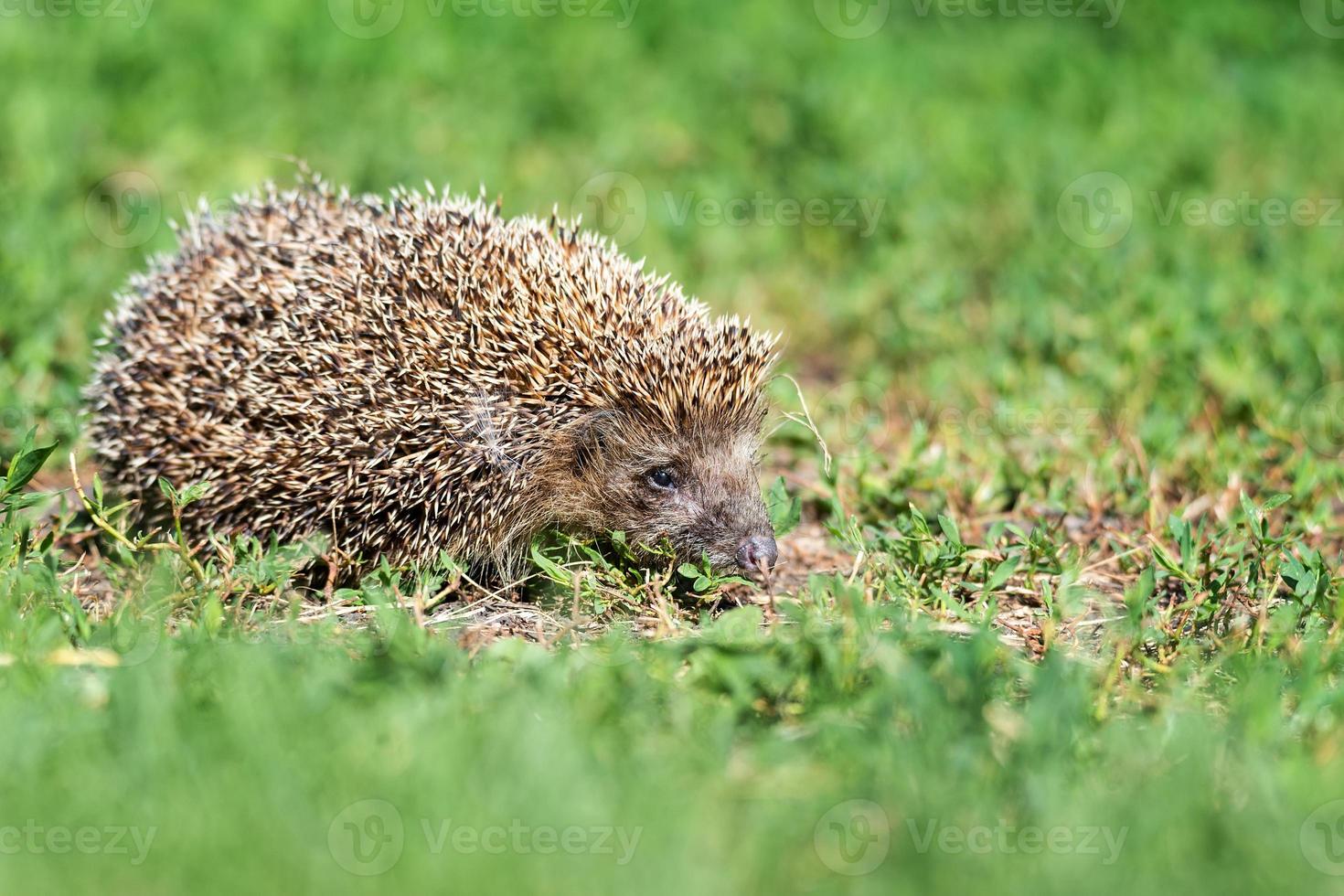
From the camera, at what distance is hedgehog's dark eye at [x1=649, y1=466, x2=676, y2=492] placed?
5.32 meters

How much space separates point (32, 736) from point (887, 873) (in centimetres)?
215

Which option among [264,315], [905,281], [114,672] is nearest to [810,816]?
[114,672]

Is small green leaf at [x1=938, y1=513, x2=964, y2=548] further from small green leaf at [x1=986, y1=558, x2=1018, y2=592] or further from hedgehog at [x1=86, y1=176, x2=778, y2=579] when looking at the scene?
hedgehog at [x1=86, y1=176, x2=778, y2=579]

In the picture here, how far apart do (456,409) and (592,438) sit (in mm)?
529

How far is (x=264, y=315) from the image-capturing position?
5438mm

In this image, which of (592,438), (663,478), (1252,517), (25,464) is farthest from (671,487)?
(25,464)

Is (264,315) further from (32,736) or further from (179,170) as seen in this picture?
(179,170)

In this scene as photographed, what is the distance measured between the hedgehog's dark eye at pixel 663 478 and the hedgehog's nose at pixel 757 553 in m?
0.42

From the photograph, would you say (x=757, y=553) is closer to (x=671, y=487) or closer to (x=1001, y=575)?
(x=671, y=487)

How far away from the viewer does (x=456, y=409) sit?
5.22 metres

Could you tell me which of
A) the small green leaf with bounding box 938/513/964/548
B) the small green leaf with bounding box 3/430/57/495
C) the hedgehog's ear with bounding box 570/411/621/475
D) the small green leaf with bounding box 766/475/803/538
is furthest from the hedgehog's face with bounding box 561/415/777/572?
the small green leaf with bounding box 3/430/57/495

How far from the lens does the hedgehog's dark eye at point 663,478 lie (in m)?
5.32

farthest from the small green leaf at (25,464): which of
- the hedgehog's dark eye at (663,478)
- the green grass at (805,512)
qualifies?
the hedgehog's dark eye at (663,478)

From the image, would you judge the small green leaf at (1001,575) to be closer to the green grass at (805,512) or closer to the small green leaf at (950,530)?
the green grass at (805,512)
